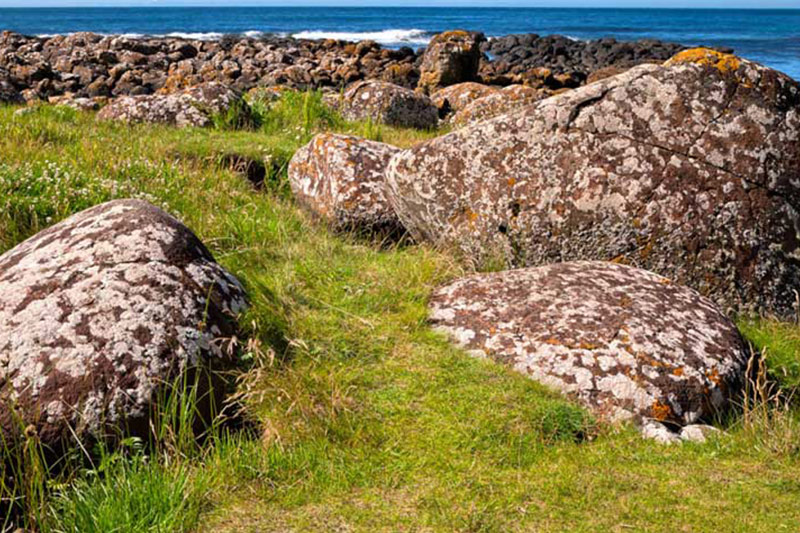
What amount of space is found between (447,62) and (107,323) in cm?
2468

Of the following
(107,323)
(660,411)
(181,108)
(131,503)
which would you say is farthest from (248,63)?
(131,503)

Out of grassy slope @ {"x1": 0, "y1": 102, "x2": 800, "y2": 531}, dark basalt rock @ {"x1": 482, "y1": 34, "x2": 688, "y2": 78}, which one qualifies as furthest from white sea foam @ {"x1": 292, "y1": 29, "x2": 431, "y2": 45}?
grassy slope @ {"x1": 0, "y1": 102, "x2": 800, "y2": 531}

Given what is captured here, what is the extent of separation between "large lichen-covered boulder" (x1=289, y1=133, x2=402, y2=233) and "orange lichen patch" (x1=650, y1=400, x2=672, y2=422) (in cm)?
382

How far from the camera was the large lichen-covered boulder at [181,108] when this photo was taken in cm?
1177

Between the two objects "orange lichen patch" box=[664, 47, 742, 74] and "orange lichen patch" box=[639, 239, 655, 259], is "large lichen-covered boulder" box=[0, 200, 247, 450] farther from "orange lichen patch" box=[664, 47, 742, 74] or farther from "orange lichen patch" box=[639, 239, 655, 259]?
"orange lichen patch" box=[664, 47, 742, 74]

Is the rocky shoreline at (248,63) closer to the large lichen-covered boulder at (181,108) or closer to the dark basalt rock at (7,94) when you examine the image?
the dark basalt rock at (7,94)

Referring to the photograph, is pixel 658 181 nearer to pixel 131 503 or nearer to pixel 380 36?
pixel 131 503

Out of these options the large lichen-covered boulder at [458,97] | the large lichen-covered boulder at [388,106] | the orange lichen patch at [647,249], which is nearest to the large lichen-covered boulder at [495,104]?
the large lichen-covered boulder at [388,106]

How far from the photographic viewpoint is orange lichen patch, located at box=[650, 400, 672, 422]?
191 inches

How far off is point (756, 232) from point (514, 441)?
3.43m

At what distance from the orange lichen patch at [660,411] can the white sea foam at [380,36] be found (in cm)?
7616

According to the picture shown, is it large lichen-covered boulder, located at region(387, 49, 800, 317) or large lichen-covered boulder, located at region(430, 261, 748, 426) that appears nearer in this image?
large lichen-covered boulder, located at region(430, 261, 748, 426)

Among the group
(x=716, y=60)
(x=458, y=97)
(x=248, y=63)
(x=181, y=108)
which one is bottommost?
(x=248, y=63)

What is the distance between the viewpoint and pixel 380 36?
286ft
